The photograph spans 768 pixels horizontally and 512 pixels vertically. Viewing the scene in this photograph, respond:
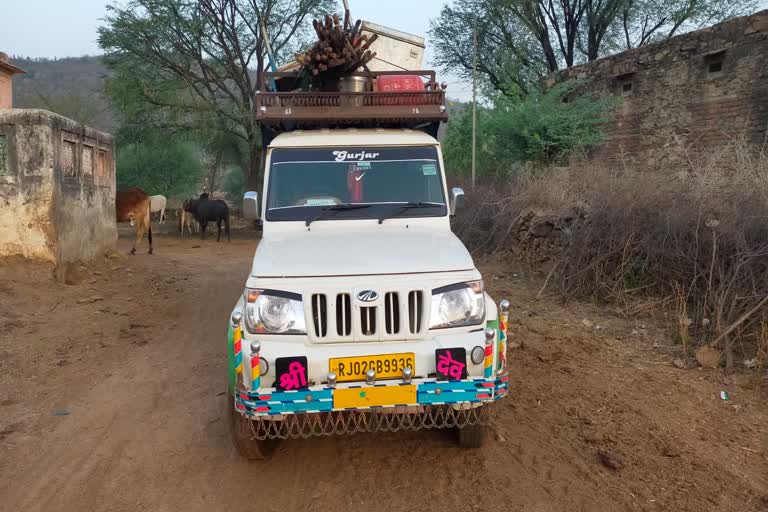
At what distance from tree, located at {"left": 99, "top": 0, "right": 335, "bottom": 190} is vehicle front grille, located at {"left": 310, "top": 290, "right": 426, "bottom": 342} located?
1771 centimetres

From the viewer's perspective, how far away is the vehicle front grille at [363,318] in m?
3.30

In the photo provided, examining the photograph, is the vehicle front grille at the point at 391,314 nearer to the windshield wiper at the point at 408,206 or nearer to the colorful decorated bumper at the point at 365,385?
the colorful decorated bumper at the point at 365,385

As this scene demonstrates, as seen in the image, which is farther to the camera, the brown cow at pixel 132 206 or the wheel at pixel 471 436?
the brown cow at pixel 132 206

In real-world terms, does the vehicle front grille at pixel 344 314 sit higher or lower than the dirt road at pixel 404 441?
higher

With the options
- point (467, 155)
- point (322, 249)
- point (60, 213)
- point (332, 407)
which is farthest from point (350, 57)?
point (467, 155)

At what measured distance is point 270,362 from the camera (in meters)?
3.18

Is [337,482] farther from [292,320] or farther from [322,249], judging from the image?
[322,249]

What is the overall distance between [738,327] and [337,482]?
156 inches

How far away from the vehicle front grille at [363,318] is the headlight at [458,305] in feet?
0.35

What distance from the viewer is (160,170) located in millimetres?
29250

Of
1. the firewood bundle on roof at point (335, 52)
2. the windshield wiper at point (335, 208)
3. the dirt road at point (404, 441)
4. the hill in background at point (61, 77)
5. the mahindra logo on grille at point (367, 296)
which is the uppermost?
the hill in background at point (61, 77)

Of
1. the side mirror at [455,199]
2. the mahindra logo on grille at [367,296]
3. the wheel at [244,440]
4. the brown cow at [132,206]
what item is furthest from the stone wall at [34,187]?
the mahindra logo on grille at [367,296]

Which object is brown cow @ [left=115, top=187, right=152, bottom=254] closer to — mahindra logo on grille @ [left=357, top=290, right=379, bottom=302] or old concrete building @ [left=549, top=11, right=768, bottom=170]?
old concrete building @ [left=549, top=11, right=768, bottom=170]

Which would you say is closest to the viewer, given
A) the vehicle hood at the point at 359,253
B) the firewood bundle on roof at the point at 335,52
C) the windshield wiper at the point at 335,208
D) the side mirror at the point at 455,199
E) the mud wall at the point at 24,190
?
the vehicle hood at the point at 359,253
